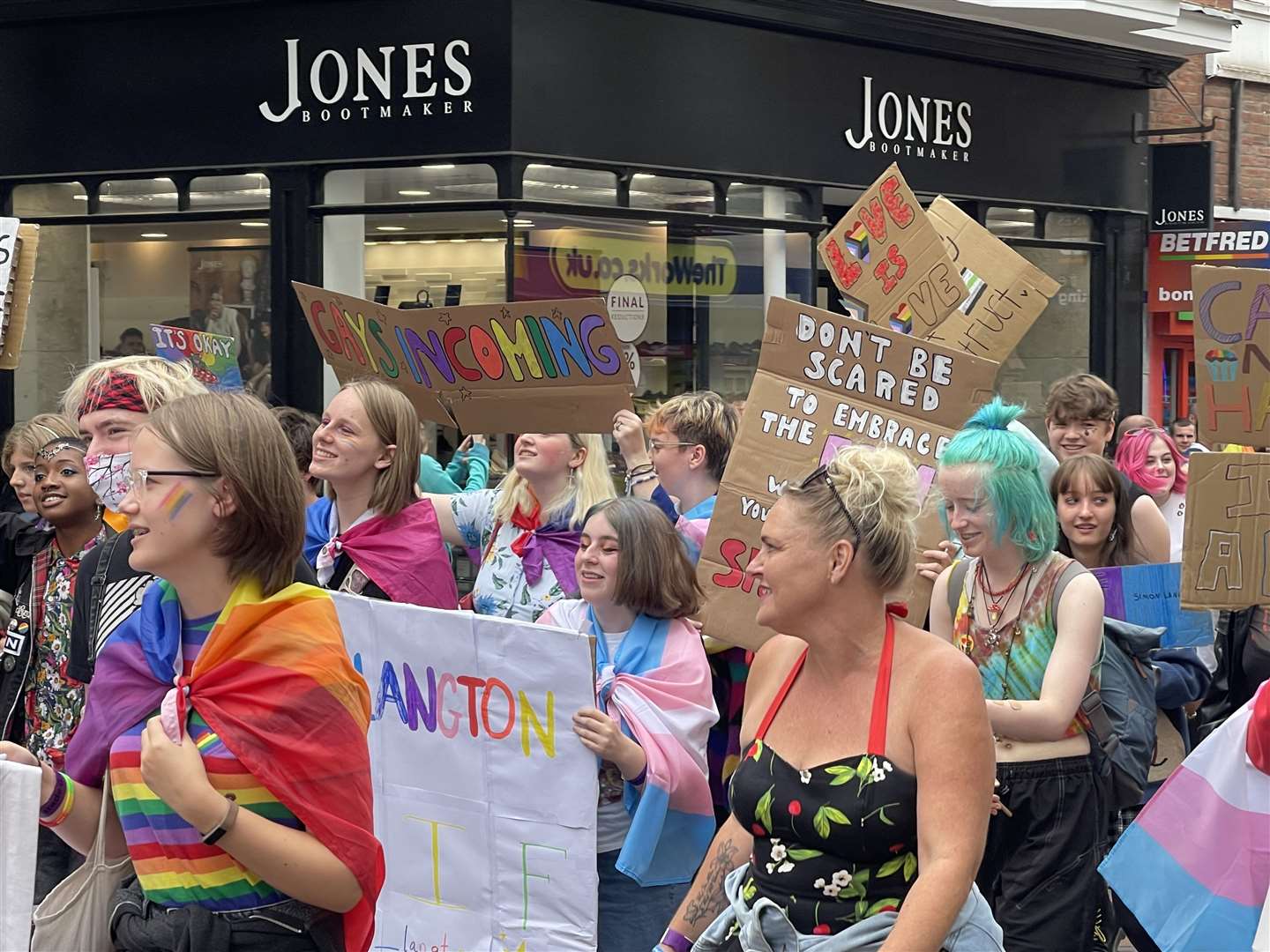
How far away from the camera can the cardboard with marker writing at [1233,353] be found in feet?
18.9

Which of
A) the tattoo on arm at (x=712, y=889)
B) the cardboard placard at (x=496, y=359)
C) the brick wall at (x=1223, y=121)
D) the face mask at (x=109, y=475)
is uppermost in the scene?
the brick wall at (x=1223, y=121)

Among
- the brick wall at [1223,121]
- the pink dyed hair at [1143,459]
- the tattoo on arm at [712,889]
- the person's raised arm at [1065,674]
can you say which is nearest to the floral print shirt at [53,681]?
the tattoo on arm at [712,889]

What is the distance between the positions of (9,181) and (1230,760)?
1066 cm

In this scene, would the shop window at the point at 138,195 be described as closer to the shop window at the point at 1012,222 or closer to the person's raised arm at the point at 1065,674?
the shop window at the point at 1012,222

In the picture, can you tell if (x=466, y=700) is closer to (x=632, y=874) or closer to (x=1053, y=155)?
(x=632, y=874)

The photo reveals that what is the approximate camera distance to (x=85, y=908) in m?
3.13

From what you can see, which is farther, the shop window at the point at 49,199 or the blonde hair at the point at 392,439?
the shop window at the point at 49,199

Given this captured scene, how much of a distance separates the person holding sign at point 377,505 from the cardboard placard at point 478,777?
20.1 inches

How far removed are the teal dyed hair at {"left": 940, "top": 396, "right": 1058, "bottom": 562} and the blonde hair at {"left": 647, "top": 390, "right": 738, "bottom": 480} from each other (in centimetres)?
209

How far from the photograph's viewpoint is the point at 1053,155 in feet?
50.9

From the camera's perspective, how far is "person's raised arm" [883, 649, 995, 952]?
3.04 m

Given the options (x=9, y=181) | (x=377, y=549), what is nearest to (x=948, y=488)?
(x=377, y=549)

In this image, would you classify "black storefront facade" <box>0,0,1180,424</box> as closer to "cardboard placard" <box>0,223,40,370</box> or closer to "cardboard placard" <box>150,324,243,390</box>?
"cardboard placard" <box>150,324,243,390</box>

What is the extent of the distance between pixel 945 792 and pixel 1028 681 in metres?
1.62
